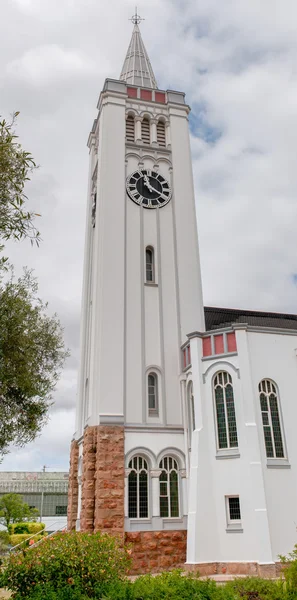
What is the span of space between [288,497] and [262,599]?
1048 cm

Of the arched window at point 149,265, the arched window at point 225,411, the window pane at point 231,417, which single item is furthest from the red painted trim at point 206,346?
the arched window at point 149,265

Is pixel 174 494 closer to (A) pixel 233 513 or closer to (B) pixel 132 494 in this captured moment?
(B) pixel 132 494

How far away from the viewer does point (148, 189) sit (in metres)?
28.0

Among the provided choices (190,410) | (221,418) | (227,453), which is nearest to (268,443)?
(227,453)

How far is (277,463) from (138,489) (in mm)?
6114

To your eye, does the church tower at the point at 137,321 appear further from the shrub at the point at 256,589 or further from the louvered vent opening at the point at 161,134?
the shrub at the point at 256,589

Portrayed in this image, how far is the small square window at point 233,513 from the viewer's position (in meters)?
18.5

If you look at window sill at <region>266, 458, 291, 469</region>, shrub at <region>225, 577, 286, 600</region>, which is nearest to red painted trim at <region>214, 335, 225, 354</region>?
window sill at <region>266, 458, 291, 469</region>

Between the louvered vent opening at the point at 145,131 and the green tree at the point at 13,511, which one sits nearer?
the louvered vent opening at the point at 145,131

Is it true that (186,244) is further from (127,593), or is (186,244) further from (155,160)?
(127,593)

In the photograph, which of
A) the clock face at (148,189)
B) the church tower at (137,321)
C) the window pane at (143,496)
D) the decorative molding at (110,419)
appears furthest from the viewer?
the clock face at (148,189)

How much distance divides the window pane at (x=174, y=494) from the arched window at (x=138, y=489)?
3.87 ft

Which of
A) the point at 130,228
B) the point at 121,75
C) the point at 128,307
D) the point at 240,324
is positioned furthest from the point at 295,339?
the point at 121,75

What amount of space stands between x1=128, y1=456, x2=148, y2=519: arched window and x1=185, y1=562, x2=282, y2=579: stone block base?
126 inches
